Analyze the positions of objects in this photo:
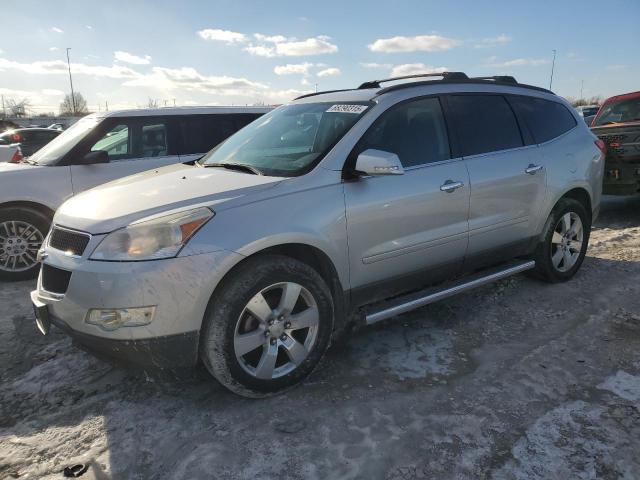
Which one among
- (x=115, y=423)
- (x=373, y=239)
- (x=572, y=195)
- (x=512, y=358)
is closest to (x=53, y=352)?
(x=115, y=423)

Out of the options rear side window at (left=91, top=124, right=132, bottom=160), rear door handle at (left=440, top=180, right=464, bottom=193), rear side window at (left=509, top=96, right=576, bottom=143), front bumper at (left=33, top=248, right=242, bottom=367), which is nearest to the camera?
front bumper at (left=33, top=248, right=242, bottom=367)

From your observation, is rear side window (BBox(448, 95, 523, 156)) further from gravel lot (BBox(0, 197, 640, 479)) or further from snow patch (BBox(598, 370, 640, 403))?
snow patch (BBox(598, 370, 640, 403))

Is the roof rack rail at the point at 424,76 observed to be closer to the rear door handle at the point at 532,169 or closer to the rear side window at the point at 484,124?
the rear side window at the point at 484,124

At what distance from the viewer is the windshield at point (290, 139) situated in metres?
3.30

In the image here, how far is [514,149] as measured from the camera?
420cm

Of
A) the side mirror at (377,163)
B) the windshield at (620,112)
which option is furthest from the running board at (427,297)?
the windshield at (620,112)

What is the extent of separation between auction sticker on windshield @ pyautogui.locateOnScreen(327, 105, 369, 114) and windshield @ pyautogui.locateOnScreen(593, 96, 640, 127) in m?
6.50

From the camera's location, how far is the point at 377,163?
3.06m

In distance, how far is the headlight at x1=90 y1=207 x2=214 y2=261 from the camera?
2.61 m

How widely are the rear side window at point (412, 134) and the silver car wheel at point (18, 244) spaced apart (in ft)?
12.9

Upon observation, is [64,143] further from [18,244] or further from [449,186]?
[449,186]

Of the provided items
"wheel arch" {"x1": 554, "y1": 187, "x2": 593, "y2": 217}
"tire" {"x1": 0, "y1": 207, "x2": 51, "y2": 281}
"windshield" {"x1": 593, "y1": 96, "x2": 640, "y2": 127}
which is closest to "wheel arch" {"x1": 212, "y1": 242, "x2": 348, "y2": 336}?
"wheel arch" {"x1": 554, "y1": 187, "x2": 593, "y2": 217}

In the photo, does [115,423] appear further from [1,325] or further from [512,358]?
[512,358]

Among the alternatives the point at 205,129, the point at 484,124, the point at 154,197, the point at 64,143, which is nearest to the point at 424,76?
the point at 484,124
